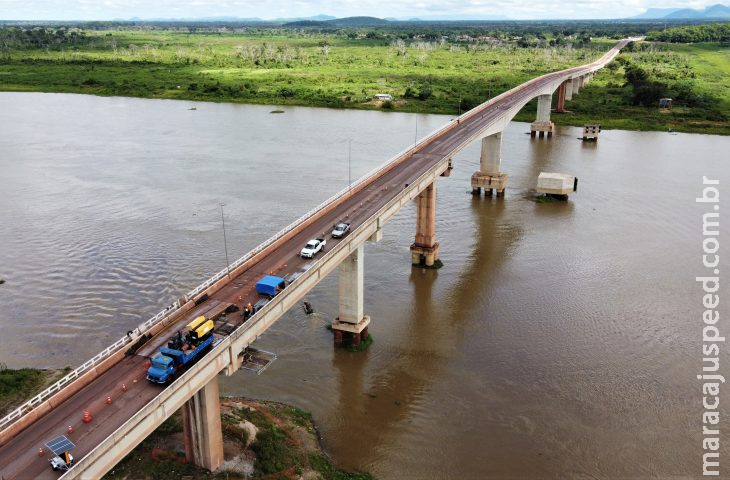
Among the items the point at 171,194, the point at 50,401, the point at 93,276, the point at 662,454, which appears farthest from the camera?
the point at 171,194

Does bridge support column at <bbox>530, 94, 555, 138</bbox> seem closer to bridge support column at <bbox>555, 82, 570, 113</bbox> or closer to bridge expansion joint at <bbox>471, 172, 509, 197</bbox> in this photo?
bridge support column at <bbox>555, 82, 570, 113</bbox>

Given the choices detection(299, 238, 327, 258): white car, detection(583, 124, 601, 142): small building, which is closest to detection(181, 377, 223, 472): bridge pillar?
detection(299, 238, 327, 258): white car

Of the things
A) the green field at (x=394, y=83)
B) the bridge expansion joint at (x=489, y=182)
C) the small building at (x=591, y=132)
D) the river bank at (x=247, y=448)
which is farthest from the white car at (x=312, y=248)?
the green field at (x=394, y=83)

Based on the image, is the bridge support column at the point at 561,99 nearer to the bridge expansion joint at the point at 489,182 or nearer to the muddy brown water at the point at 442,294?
the muddy brown water at the point at 442,294

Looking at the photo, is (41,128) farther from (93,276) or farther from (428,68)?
(428,68)

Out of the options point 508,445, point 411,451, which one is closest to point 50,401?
point 411,451
